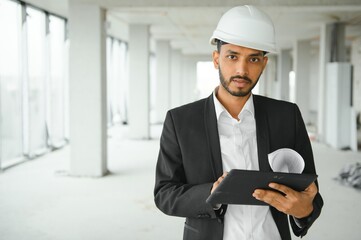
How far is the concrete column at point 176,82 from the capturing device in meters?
22.9

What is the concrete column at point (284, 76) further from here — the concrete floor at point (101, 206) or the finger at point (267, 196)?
the finger at point (267, 196)

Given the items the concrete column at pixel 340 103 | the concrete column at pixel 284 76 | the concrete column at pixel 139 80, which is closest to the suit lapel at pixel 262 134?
the concrete column at pixel 340 103

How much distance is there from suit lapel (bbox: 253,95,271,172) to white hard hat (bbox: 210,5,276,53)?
0.28 metres

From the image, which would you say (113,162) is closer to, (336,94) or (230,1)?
(230,1)

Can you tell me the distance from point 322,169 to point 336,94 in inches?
143

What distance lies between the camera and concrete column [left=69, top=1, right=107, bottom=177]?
851 cm

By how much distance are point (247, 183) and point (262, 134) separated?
0.36 metres

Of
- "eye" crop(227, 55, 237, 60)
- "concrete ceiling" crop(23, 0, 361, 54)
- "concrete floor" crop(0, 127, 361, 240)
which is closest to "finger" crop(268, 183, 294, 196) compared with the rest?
"eye" crop(227, 55, 237, 60)

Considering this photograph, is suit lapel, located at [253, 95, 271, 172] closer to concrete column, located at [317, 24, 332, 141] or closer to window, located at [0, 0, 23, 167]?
window, located at [0, 0, 23, 167]

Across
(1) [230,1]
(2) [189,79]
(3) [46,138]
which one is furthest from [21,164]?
(2) [189,79]

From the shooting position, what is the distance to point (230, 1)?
8062 mm

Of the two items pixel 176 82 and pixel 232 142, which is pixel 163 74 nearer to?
pixel 176 82

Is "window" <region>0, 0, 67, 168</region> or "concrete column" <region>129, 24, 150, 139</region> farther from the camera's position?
"concrete column" <region>129, 24, 150, 139</region>

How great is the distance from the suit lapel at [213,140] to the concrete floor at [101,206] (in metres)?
3.63
